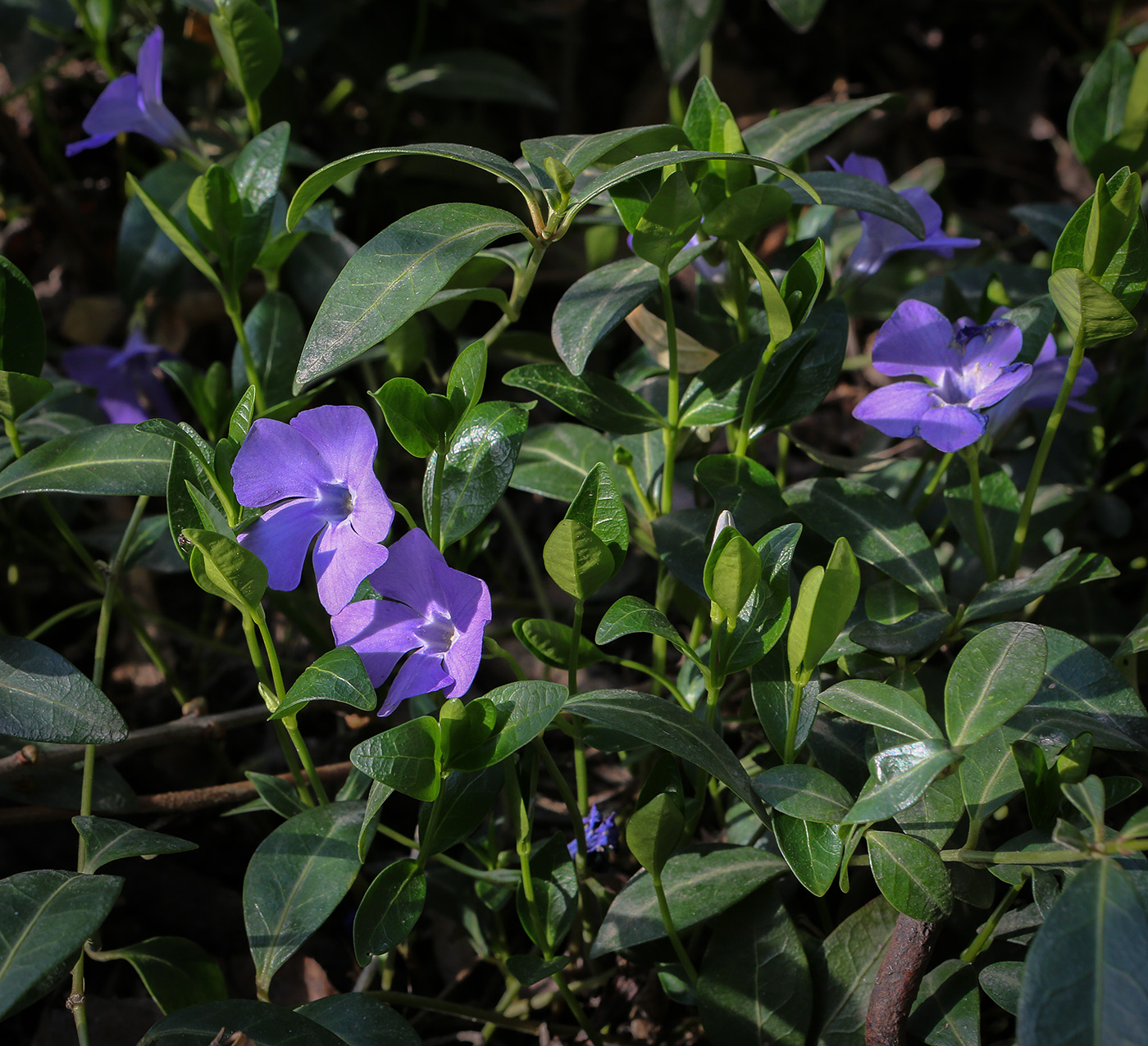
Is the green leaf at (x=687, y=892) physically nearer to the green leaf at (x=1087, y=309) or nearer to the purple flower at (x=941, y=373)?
the purple flower at (x=941, y=373)

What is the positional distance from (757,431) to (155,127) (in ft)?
3.15

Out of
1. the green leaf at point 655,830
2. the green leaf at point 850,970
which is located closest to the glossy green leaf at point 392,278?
the green leaf at point 655,830

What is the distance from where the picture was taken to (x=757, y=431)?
100 cm

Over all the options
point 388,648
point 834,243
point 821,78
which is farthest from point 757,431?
point 821,78

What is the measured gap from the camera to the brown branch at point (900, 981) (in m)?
0.79

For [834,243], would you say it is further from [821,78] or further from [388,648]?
[388,648]

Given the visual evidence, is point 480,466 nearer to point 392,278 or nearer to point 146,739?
point 392,278

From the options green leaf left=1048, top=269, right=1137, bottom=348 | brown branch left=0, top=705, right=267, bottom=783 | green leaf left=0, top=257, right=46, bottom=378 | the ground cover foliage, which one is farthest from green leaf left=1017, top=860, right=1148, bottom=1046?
green leaf left=0, top=257, right=46, bottom=378

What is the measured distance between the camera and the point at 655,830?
2.62 ft

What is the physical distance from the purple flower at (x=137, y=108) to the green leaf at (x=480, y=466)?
31.1 inches

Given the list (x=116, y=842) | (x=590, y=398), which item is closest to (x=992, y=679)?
(x=590, y=398)

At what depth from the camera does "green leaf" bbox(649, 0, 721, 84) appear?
5.08 ft

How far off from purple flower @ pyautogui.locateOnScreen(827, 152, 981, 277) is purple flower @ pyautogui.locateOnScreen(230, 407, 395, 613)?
697 mm

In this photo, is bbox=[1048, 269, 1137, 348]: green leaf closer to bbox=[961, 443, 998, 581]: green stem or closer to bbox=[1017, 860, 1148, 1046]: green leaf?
bbox=[961, 443, 998, 581]: green stem
